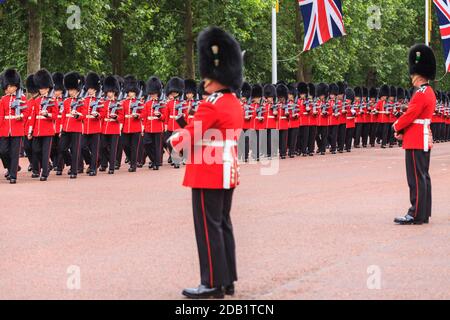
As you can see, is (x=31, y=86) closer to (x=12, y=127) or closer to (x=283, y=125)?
(x=12, y=127)

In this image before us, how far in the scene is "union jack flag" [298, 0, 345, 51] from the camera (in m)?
30.5

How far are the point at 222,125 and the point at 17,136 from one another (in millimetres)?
10645

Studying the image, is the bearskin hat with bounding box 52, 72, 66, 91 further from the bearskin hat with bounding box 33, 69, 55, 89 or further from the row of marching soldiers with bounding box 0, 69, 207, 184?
the bearskin hat with bounding box 33, 69, 55, 89

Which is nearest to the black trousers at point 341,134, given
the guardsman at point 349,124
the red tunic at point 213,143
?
the guardsman at point 349,124

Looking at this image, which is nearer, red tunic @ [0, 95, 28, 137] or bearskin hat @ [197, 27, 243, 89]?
bearskin hat @ [197, 27, 243, 89]

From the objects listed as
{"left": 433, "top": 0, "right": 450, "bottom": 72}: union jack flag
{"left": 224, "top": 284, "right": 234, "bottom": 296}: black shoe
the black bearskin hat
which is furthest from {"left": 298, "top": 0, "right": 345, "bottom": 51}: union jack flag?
{"left": 224, "top": 284, "right": 234, "bottom": 296}: black shoe

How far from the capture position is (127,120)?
824 inches

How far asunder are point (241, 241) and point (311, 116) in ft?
61.4

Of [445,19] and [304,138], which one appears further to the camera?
[445,19]

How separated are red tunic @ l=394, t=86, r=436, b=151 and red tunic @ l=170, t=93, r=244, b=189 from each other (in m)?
4.79

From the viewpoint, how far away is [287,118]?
27.6 metres

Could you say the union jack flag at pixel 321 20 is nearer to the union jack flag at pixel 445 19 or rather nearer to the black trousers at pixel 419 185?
the union jack flag at pixel 445 19

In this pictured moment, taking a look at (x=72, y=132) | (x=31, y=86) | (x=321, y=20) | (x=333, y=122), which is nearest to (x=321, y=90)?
(x=333, y=122)

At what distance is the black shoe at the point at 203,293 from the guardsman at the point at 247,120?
17548mm
